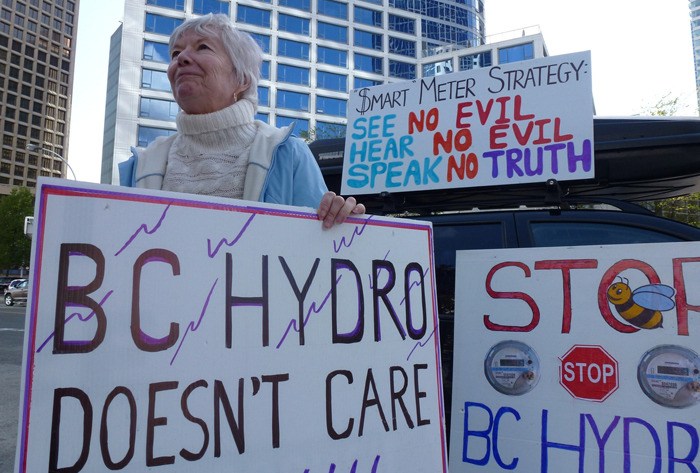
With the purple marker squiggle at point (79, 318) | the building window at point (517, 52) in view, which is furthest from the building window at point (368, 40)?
the purple marker squiggle at point (79, 318)

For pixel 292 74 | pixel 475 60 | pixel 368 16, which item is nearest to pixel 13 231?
pixel 292 74

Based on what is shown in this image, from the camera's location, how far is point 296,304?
4.31 feet

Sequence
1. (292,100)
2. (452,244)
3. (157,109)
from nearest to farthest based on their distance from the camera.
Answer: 1. (452,244)
2. (157,109)
3. (292,100)

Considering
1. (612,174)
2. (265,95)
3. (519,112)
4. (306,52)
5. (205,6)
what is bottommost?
(612,174)

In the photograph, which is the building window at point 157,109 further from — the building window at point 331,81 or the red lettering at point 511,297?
the red lettering at point 511,297

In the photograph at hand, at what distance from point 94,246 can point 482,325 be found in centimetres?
145

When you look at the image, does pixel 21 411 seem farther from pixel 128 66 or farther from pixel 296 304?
pixel 128 66

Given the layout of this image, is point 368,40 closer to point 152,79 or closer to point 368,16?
point 368,16

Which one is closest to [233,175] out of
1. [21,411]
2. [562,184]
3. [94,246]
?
[94,246]

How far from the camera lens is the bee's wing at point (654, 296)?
1736 millimetres

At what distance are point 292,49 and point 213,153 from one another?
44.9 meters

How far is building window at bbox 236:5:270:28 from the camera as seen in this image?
42.1 metres

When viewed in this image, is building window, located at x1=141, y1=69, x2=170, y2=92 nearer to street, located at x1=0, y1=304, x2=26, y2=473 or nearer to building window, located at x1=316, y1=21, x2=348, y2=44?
building window, located at x1=316, y1=21, x2=348, y2=44

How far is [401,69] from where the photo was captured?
156 feet
